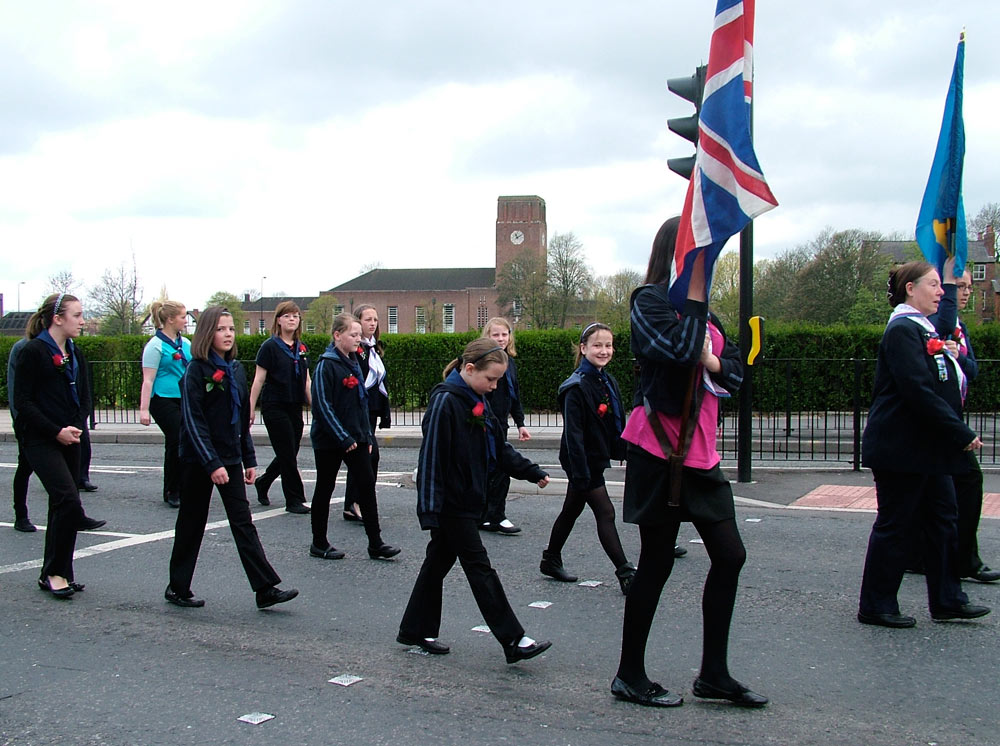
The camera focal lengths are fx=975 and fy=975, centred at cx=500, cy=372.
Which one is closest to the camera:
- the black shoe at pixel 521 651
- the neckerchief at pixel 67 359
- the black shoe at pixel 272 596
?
the black shoe at pixel 521 651

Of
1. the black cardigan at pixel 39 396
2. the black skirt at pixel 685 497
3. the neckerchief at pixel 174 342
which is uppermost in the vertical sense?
the neckerchief at pixel 174 342

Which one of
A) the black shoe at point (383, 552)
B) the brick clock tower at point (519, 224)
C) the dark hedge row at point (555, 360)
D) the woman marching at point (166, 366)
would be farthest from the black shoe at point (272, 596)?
the brick clock tower at point (519, 224)

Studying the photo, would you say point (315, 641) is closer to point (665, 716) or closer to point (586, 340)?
point (665, 716)

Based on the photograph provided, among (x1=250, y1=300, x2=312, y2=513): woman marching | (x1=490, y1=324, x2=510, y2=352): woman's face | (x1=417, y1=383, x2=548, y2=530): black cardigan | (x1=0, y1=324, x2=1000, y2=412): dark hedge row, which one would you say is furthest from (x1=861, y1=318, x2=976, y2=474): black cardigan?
(x1=0, y1=324, x2=1000, y2=412): dark hedge row

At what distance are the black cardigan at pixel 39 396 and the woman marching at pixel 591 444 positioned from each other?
3.19 metres

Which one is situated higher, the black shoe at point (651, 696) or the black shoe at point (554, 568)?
the black shoe at point (554, 568)

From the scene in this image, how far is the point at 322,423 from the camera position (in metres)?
6.91

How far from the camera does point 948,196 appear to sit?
620 centimetres

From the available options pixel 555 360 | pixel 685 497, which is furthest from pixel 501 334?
pixel 555 360

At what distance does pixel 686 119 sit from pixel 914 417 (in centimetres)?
523

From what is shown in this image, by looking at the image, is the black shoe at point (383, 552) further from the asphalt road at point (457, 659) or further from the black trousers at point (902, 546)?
the black trousers at point (902, 546)

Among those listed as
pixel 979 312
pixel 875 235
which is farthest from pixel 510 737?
pixel 979 312

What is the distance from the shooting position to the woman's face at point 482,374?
4648 mm

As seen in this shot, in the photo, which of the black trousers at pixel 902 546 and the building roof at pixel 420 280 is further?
the building roof at pixel 420 280
